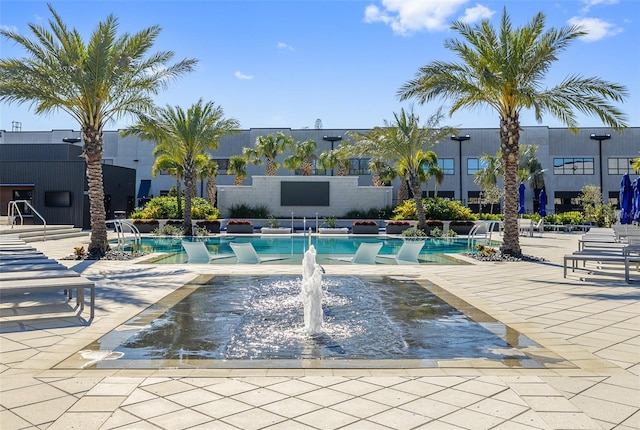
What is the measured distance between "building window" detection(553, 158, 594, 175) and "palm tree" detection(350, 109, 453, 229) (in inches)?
914

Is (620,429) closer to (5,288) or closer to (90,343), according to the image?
(90,343)

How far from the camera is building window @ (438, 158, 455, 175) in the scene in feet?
154

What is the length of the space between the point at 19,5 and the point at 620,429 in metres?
13.2

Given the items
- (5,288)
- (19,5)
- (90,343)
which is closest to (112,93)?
(19,5)

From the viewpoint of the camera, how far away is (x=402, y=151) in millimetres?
27500

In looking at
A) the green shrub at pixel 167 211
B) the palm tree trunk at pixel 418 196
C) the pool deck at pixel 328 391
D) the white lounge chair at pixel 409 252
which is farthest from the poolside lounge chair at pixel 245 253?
the green shrub at pixel 167 211

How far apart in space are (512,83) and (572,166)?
35.4 m

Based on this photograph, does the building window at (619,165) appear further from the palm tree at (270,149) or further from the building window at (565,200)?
the palm tree at (270,149)

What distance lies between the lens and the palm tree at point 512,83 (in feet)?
49.4

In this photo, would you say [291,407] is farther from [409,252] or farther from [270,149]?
[270,149]

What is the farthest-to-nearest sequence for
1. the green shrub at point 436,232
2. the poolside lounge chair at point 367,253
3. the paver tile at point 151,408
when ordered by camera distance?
the green shrub at point 436,232 < the poolside lounge chair at point 367,253 < the paver tile at point 151,408

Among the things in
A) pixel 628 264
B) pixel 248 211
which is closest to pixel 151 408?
pixel 628 264

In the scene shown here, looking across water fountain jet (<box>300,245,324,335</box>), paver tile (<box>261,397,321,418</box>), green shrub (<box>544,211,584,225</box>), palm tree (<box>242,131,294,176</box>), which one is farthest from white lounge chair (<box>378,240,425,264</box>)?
palm tree (<box>242,131,294,176</box>)

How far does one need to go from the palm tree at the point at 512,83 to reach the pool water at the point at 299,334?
344 inches
